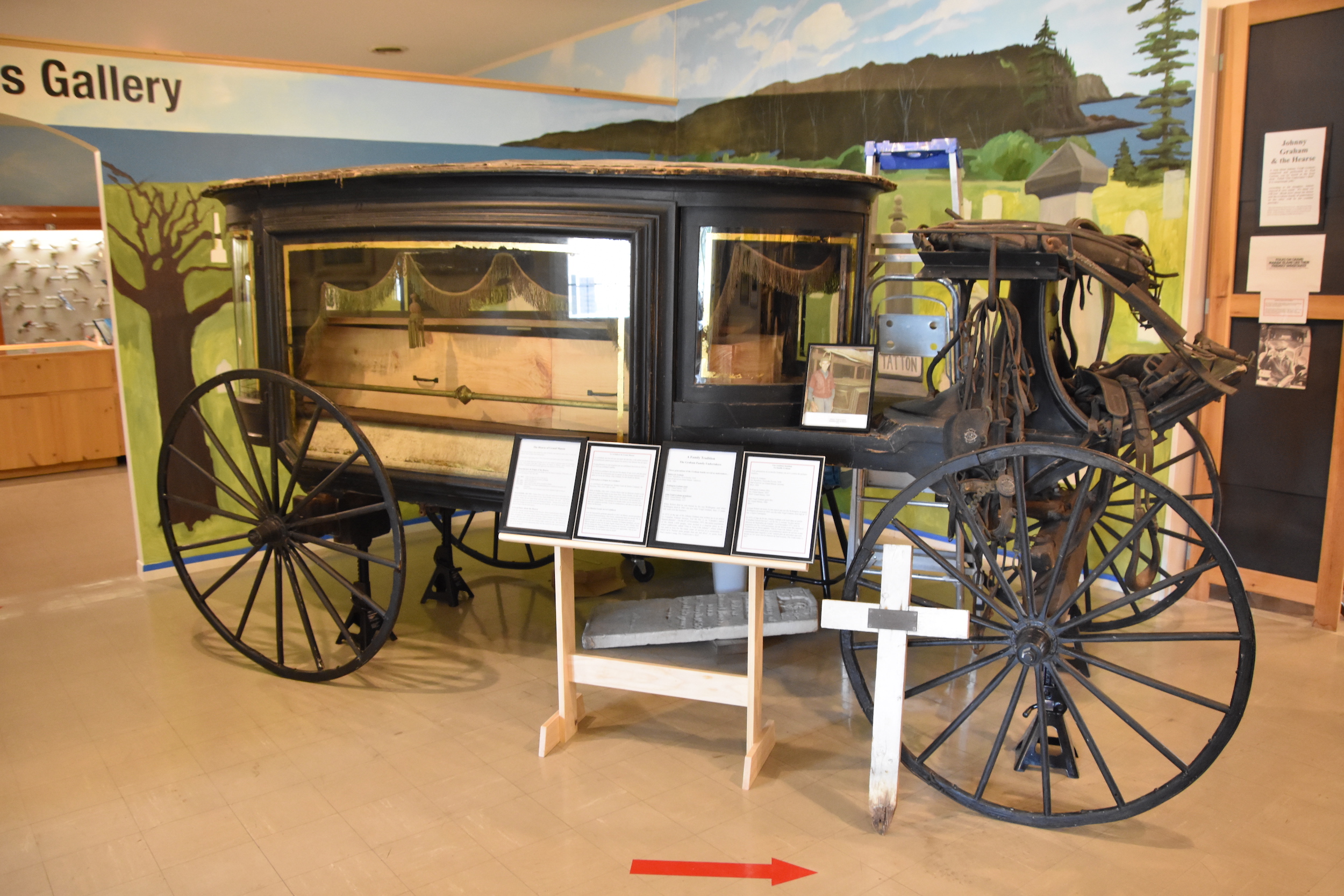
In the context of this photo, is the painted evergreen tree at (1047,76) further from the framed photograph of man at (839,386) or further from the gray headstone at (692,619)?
the gray headstone at (692,619)

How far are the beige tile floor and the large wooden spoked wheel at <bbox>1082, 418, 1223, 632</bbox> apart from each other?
533mm

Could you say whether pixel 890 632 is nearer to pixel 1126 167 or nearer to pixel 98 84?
pixel 1126 167

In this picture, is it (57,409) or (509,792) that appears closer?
(509,792)

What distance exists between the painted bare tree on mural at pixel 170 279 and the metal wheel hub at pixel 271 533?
1575 millimetres

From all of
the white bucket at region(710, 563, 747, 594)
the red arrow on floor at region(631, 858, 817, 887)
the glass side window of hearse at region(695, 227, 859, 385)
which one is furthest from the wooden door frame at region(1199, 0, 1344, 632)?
the red arrow on floor at region(631, 858, 817, 887)

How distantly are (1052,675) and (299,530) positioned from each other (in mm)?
2869

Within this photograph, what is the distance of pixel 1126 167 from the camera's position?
4746mm

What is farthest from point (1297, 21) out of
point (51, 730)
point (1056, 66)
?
point (51, 730)

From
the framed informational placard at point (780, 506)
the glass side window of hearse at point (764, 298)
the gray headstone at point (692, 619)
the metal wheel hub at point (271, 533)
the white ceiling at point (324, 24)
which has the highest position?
the white ceiling at point (324, 24)

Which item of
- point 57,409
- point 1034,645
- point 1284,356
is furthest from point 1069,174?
point 57,409

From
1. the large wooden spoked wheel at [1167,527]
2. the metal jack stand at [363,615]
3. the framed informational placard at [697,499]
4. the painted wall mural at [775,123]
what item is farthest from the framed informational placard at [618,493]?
the painted wall mural at [775,123]

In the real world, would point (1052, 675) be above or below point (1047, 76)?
below

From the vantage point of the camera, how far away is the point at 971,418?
2.95 metres

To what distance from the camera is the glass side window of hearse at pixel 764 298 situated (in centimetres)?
340
